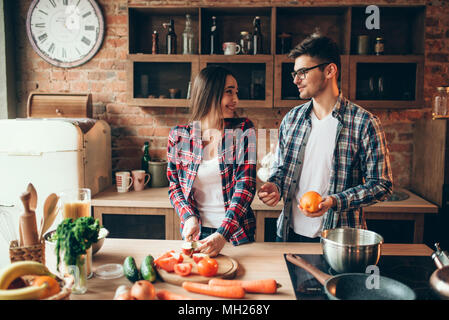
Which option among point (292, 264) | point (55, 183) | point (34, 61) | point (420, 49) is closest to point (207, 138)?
point (292, 264)

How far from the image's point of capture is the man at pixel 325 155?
5.49 ft

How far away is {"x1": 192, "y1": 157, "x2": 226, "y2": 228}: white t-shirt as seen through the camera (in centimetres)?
179

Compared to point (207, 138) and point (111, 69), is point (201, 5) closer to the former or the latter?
point (111, 69)

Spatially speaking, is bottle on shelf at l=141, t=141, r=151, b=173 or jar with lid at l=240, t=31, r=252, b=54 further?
bottle on shelf at l=141, t=141, r=151, b=173

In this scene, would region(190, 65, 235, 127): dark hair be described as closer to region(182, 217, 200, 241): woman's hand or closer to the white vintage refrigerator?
region(182, 217, 200, 241): woman's hand

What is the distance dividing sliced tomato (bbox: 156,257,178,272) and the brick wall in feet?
6.84

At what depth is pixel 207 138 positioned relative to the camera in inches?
73.3

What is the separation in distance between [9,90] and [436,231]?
355 centimetres

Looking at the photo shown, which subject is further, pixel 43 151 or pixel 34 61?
pixel 34 61

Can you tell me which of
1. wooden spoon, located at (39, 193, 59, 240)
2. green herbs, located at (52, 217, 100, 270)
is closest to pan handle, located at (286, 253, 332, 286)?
green herbs, located at (52, 217, 100, 270)

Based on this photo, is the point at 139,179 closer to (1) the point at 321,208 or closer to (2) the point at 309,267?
(1) the point at 321,208

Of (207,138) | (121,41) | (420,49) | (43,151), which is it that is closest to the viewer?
(207,138)

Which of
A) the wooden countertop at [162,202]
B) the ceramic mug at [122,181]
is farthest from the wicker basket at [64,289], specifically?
the ceramic mug at [122,181]

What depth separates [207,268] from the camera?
48.6 inches
